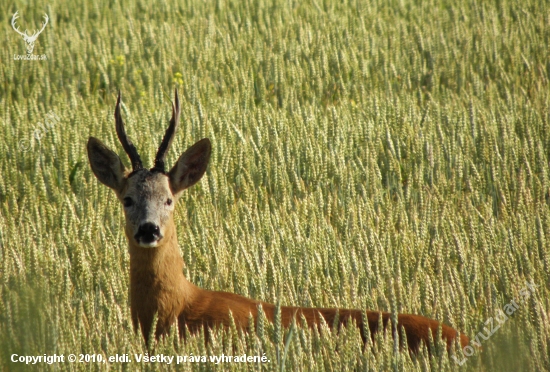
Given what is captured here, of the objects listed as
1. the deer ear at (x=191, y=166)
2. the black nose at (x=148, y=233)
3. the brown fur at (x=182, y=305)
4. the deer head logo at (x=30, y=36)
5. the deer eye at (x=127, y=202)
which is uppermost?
the deer head logo at (x=30, y=36)

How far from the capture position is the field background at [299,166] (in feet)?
15.8

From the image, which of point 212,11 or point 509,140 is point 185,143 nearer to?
point 509,140

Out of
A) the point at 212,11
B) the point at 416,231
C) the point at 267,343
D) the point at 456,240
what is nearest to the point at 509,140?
the point at 416,231

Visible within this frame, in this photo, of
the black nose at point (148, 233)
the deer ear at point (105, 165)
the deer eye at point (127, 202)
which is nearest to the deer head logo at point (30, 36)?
the deer ear at point (105, 165)

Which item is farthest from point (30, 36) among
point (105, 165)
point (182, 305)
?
point (182, 305)

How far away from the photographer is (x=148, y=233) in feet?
17.2

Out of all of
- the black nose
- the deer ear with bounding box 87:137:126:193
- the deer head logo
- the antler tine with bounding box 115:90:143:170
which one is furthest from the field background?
the antler tine with bounding box 115:90:143:170

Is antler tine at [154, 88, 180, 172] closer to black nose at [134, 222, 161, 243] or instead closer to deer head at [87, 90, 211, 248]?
deer head at [87, 90, 211, 248]

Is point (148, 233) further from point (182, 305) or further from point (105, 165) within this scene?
point (105, 165)

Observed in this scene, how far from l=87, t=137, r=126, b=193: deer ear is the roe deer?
0.06m

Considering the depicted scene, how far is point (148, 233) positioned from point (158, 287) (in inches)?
13.6

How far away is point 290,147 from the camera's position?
8508mm

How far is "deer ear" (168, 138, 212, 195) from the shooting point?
5.83 m

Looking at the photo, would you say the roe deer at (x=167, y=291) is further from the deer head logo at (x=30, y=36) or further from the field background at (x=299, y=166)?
the deer head logo at (x=30, y=36)
